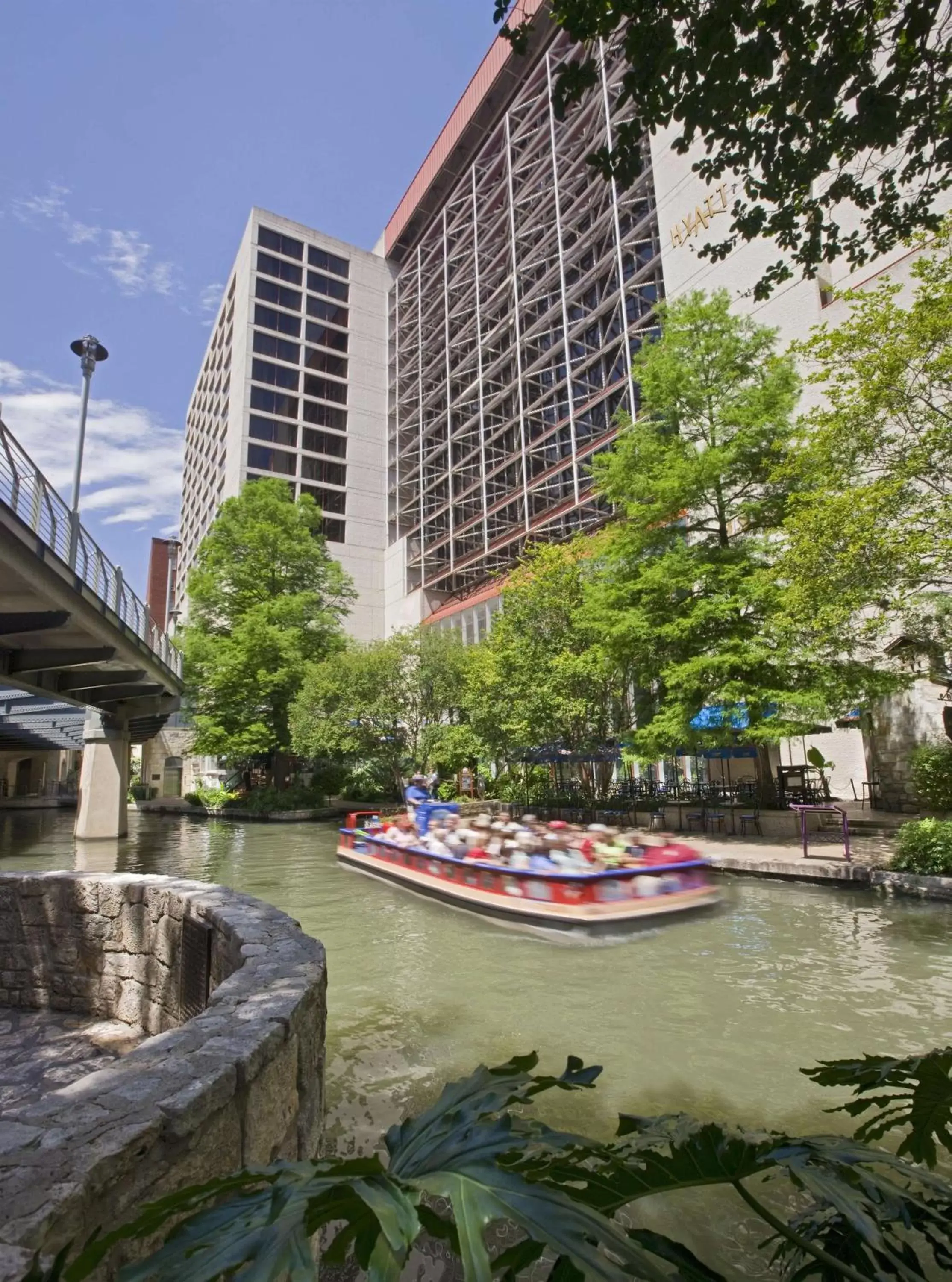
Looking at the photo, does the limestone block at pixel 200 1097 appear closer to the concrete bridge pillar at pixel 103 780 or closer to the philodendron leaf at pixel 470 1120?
the philodendron leaf at pixel 470 1120

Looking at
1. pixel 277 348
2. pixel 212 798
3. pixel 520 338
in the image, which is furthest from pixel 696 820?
pixel 277 348

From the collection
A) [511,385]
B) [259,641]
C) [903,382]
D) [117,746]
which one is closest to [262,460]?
[511,385]

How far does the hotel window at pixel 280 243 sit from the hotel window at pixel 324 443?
38.2 feet

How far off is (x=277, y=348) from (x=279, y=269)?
639 cm

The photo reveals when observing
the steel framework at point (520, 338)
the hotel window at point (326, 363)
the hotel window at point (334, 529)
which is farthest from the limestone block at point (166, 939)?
the hotel window at point (326, 363)

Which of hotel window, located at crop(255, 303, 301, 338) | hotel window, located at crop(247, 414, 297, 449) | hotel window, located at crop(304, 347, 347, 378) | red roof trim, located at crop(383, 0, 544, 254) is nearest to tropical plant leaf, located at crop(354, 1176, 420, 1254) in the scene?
red roof trim, located at crop(383, 0, 544, 254)

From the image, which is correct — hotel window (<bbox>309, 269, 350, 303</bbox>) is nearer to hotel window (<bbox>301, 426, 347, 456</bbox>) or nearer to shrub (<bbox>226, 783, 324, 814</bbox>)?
hotel window (<bbox>301, 426, 347, 456</bbox>)

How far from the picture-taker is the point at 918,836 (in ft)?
39.5

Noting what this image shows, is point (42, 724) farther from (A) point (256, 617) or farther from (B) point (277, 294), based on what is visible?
(B) point (277, 294)

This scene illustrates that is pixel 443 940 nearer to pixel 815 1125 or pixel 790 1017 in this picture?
pixel 790 1017

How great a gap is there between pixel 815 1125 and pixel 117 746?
24.6m

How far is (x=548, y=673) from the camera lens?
24.3 meters

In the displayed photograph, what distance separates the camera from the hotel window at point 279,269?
176 ft

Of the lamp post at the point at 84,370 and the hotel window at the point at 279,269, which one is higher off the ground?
the hotel window at the point at 279,269
